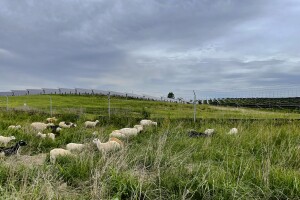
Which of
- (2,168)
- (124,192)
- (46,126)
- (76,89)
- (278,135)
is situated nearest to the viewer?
(124,192)

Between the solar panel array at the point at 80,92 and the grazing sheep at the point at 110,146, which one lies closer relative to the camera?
the grazing sheep at the point at 110,146

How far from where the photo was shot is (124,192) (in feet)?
15.9

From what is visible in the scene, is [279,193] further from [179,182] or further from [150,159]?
[150,159]

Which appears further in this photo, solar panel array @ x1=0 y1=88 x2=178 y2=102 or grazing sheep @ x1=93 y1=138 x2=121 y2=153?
solar panel array @ x1=0 y1=88 x2=178 y2=102

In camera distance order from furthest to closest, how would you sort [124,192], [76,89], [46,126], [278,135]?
[76,89] → [46,126] → [278,135] → [124,192]

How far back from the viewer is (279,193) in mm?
4941

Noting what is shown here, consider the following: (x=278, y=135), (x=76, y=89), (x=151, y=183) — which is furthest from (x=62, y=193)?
(x=76, y=89)

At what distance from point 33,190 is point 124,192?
1.20 m

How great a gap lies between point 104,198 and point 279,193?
8.02 ft

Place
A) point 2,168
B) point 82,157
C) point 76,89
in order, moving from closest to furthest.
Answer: point 2,168 → point 82,157 → point 76,89

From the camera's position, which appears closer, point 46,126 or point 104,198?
point 104,198

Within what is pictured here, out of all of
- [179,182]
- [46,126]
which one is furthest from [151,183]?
[46,126]

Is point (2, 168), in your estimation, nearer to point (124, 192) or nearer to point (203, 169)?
point (124, 192)

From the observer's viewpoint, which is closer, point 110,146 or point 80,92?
point 110,146
